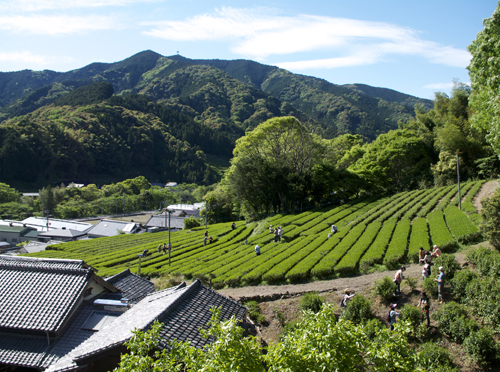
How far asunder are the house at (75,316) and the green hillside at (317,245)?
10621 mm

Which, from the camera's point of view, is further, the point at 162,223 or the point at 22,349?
the point at 162,223

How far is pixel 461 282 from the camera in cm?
1430

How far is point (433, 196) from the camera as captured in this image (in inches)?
1610

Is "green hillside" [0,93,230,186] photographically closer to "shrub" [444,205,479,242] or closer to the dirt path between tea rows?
"shrub" [444,205,479,242]

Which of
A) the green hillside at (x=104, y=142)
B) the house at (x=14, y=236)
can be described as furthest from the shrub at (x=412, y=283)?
the green hillside at (x=104, y=142)

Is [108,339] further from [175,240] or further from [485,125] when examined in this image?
[175,240]

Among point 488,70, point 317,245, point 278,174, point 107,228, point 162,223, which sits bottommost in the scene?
point 107,228

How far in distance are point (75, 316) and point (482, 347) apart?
14.6m

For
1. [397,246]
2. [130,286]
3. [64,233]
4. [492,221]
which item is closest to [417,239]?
[397,246]

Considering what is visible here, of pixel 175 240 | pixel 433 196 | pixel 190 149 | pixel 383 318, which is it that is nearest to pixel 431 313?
pixel 383 318

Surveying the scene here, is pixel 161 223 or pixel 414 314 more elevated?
pixel 414 314

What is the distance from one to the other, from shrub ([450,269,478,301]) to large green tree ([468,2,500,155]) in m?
9.91

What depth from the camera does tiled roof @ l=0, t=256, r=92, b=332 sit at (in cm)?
1165

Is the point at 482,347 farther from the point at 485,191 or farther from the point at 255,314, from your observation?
the point at 485,191
